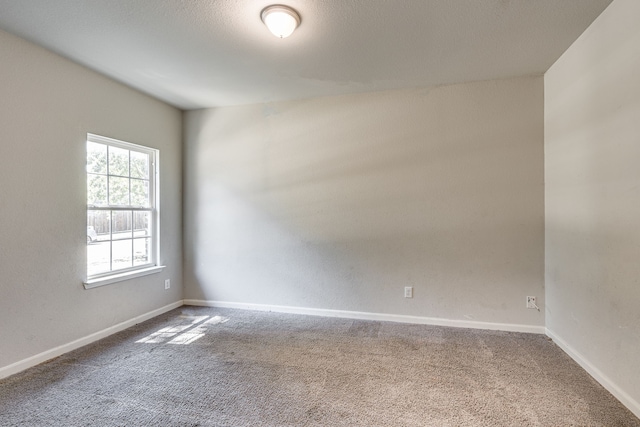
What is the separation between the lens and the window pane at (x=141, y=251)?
11.8 feet

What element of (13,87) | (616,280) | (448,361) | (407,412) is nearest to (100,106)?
(13,87)

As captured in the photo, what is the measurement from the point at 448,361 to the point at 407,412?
32.3 inches

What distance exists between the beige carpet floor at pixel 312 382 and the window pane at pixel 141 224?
1066 millimetres

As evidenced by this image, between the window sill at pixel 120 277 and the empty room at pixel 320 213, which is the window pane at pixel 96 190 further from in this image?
the window sill at pixel 120 277

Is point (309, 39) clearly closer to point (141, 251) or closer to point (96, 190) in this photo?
point (96, 190)

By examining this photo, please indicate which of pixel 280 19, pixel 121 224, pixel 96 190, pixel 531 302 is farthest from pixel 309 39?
pixel 531 302

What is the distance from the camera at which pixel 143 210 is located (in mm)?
3662

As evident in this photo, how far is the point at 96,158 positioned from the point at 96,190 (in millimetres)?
309

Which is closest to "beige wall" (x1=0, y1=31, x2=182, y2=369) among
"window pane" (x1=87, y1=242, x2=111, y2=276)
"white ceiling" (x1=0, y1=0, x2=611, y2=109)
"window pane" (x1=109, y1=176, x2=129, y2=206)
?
"window pane" (x1=87, y1=242, x2=111, y2=276)

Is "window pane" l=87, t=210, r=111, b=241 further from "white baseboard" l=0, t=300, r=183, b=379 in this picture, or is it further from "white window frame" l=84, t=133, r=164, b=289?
"white baseboard" l=0, t=300, r=183, b=379

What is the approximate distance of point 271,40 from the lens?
247cm

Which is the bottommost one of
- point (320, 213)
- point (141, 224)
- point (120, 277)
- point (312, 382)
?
point (312, 382)

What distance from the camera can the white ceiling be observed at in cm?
208

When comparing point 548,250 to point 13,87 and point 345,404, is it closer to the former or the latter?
point 345,404
